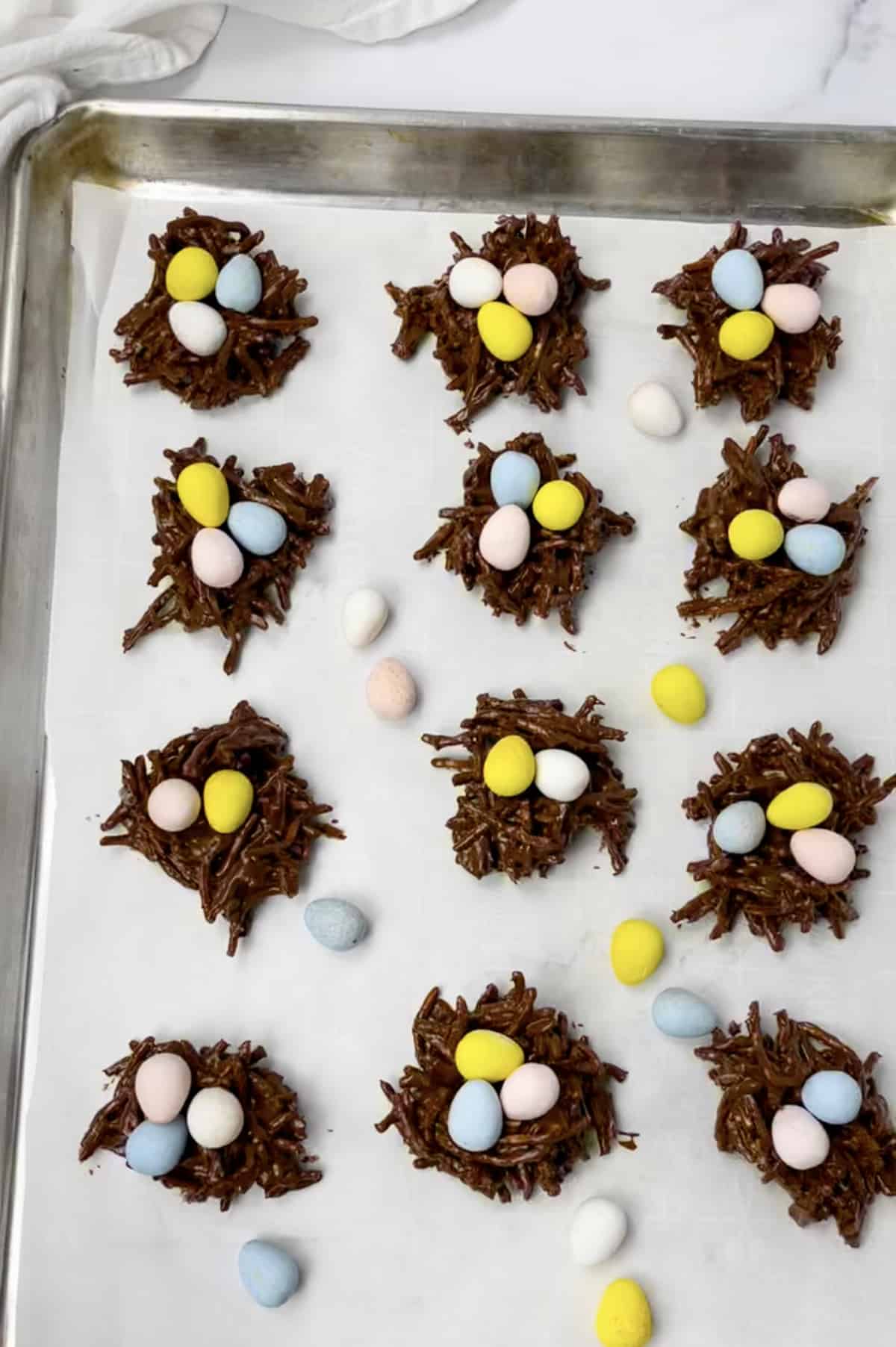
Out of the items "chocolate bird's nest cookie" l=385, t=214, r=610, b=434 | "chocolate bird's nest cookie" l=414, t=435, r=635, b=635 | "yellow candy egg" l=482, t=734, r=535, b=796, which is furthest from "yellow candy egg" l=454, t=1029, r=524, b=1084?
"chocolate bird's nest cookie" l=385, t=214, r=610, b=434

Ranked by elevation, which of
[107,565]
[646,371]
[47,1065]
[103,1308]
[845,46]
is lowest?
[103,1308]

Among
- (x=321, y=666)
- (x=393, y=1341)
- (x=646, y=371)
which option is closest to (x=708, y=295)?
(x=646, y=371)

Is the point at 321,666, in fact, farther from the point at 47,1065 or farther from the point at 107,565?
the point at 47,1065

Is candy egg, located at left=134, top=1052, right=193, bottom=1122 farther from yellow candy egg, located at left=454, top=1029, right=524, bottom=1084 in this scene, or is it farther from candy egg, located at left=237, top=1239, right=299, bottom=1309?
yellow candy egg, located at left=454, top=1029, right=524, bottom=1084

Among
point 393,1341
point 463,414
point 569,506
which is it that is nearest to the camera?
point 393,1341

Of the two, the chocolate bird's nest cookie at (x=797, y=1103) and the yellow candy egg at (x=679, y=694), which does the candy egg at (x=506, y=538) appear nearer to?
the yellow candy egg at (x=679, y=694)
